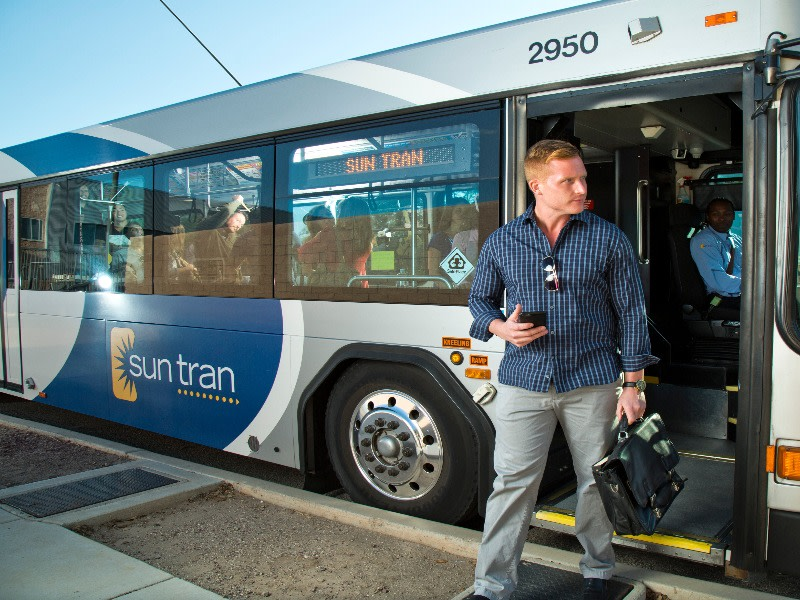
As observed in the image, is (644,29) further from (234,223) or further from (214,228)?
(214,228)

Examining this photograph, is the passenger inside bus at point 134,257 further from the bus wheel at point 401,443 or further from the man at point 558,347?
the man at point 558,347

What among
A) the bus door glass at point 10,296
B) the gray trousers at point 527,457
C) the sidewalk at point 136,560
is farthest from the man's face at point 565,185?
the bus door glass at point 10,296

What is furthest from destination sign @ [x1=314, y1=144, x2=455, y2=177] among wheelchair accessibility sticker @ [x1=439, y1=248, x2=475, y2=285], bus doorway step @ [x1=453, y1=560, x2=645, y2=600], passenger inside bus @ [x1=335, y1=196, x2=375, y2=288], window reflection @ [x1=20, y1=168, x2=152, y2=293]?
bus doorway step @ [x1=453, y1=560, x2=645, y2=600]

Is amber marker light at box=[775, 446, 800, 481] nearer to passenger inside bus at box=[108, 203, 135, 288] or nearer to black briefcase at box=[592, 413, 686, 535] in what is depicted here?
black briefcase at box=[592, 413, 686, 535]

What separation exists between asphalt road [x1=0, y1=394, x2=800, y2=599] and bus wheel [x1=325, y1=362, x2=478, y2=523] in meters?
0.33

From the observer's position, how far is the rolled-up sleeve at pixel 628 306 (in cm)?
293

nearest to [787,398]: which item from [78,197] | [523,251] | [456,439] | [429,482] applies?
[523,251]

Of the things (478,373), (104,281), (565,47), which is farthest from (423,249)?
(104,281)

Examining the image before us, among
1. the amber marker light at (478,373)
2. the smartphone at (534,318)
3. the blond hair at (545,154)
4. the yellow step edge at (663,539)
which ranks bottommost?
the yellow step edge at (663,539)

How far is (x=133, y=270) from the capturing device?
6.24 metres

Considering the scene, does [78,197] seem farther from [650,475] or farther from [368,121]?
[650,475]

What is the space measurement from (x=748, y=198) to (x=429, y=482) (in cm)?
225

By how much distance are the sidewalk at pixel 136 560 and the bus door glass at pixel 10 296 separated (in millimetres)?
3133

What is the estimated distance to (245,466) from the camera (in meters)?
6.11
